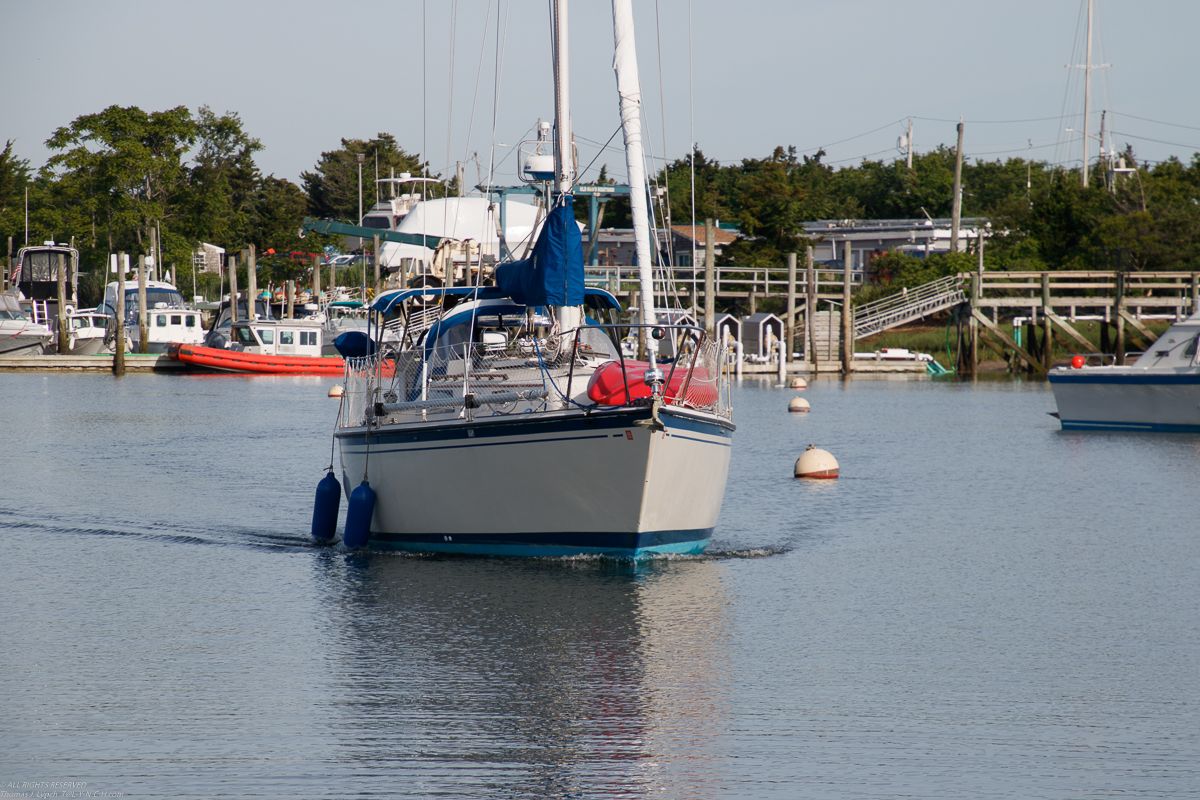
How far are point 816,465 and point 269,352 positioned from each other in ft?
128

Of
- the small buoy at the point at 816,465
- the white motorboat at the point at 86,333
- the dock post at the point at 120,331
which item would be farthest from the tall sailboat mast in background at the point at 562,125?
the white motorboat at the point at 86,333

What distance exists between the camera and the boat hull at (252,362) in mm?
53719

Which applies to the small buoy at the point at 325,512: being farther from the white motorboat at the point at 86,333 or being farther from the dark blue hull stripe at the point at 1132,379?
the white motorboat at the point at 86,333

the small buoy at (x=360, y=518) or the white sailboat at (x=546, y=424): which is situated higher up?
the white sailboat at (x=546, y=424)

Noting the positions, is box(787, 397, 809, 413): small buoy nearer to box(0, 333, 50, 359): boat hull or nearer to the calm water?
the calm water

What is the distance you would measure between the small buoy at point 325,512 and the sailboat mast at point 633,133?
15.1 ft

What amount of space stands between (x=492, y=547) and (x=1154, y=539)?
8.33 meters

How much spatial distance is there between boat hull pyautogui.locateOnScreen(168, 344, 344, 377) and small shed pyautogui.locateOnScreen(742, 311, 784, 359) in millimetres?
18898

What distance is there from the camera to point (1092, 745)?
746 cm

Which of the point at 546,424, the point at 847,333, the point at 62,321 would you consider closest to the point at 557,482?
the point at 546,424

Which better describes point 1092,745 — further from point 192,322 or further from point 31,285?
point 31,285

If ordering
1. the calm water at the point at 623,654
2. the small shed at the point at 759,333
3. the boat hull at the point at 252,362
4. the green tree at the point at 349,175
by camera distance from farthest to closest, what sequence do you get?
the green tree at the point at 349,175
the small shed at the point at 759,333
the boat hull at the point at 252,362
the calm water at the point at 623,654

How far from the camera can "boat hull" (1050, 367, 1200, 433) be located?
29.7 m

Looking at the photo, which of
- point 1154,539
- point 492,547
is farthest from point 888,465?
point 492,547
